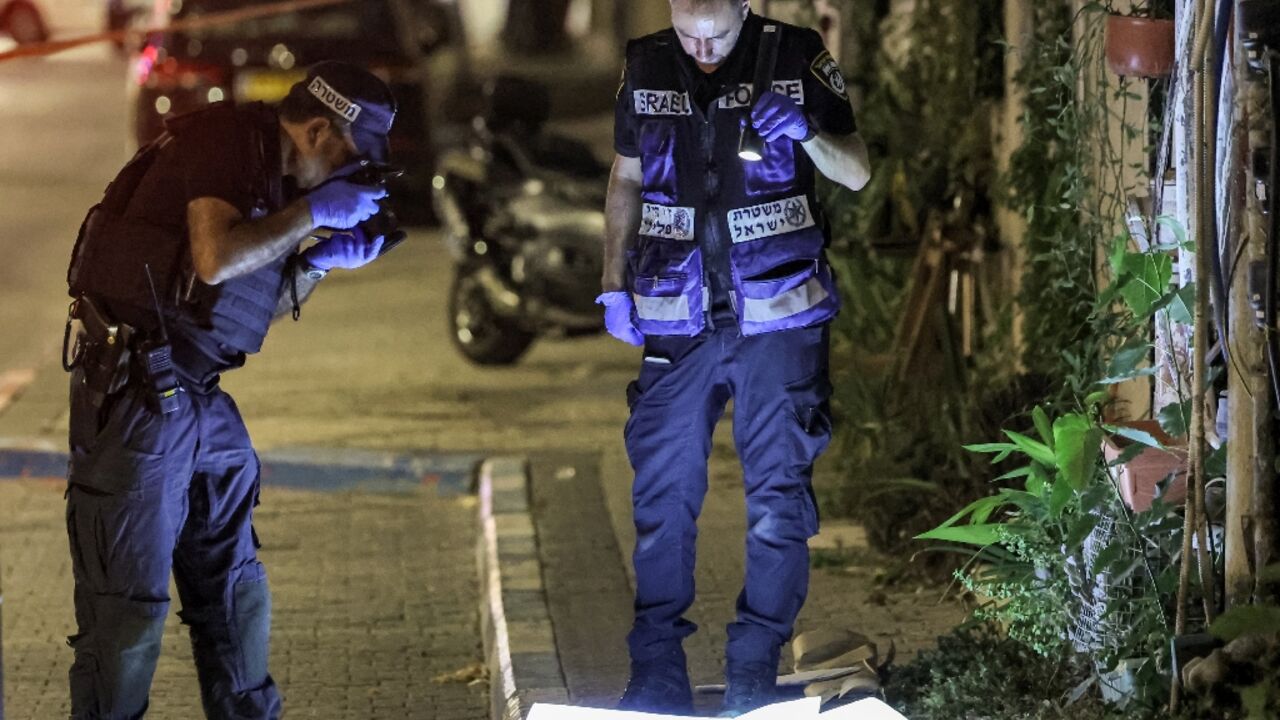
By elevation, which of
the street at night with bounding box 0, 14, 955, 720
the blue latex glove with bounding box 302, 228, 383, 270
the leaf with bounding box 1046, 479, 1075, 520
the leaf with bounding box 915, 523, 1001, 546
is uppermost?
the blue latex glove with bounding box 302, 228, 383, 270

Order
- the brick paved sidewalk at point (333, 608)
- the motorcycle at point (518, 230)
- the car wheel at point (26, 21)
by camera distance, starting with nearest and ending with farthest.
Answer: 1. the brick paved sidewalk at point (333, 608)
2. the motorcycle at point (518, 230)
3. the car wheel at point (26, 21)

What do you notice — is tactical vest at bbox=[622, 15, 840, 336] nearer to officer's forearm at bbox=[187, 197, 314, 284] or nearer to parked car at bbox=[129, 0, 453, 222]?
officer's forearm at bbox=[187, 197, 314, 284]

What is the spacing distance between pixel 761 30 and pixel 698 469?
44.0 inches

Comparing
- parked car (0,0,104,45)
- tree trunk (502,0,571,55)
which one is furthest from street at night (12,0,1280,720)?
parked car (0,0,104,45)

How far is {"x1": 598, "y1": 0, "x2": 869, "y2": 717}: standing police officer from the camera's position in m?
5.02

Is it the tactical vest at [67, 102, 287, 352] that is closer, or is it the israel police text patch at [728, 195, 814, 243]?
the tactical vest at [67, 102, 287, 352]

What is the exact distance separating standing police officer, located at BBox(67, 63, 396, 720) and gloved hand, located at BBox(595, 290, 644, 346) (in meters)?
0.60

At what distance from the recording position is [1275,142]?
14.4 ft

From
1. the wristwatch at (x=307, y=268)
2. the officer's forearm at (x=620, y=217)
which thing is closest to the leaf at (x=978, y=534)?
the officer's forearm at (x=620, y=217)

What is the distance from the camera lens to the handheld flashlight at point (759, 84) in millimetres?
4926

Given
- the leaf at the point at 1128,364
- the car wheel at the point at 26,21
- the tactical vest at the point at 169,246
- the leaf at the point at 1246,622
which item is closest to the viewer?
the leaf at the point at 1246,622

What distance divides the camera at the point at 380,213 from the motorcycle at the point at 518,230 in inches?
229

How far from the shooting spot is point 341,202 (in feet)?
15.8

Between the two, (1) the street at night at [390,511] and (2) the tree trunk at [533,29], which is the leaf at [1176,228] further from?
(2) the tree trunk at [533,29]
